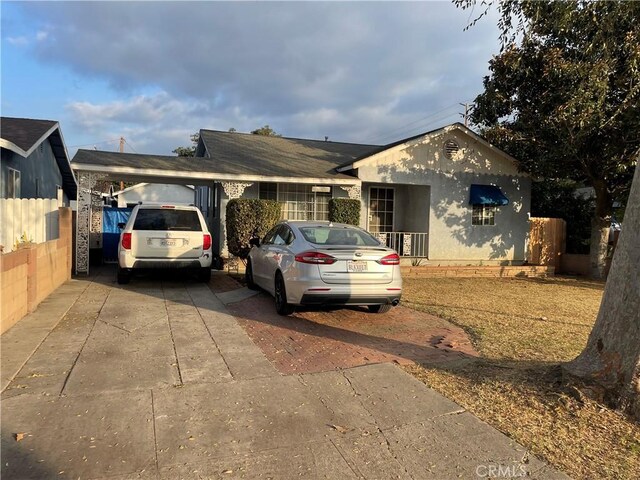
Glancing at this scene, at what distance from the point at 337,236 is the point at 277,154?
29.6ft

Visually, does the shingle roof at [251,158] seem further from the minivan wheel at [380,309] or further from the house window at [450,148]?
the minivan wheel at [380,309]

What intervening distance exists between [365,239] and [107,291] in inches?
208

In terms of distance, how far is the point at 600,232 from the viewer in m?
14.2

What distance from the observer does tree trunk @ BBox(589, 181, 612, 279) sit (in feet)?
45.4

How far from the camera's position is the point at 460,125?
14422 mm

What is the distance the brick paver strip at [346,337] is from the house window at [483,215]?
8270 millimetres

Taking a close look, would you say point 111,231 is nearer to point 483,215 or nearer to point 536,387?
point 483,215

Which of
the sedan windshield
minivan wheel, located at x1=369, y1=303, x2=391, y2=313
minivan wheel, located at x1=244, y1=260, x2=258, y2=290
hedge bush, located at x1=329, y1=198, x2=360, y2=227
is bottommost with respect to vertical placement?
minivan wheel, located at x1=369, y1=303, x2=391, y2=313

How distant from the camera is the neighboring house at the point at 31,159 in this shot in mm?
9700

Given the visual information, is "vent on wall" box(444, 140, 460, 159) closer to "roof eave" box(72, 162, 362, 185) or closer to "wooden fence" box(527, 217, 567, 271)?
"roof eave" box(72, 162, 362, 185)

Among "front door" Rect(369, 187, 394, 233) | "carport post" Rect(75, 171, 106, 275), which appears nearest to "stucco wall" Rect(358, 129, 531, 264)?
"front door" Rect(369, 187, 394, 233)

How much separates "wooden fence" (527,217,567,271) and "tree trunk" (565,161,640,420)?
12.6 metres

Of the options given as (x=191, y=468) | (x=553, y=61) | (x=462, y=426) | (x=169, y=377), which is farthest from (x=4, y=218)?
(x=553, y=61)

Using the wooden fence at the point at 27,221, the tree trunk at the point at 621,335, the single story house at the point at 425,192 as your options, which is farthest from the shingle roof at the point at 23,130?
the tree trunk at the point at 621,335
